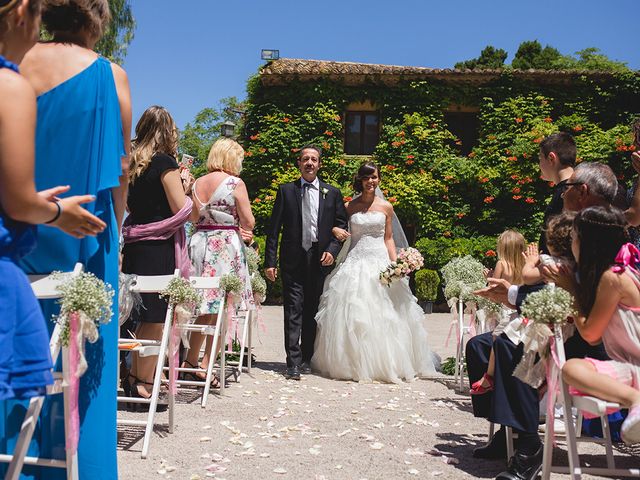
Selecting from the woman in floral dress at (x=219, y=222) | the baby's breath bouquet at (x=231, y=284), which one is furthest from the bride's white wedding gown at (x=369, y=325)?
the baby's breath bouquet at (x=231, y=284)

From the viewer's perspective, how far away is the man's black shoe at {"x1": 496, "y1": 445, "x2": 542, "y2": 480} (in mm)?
3627

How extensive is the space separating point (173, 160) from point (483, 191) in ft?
48.7

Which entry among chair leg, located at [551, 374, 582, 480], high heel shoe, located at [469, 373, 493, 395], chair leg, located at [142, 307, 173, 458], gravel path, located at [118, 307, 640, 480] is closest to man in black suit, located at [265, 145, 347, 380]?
gravel path, located at [118, 307, 640, 480]

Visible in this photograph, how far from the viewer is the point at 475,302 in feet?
22.3

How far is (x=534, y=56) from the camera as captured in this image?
47.2 meters

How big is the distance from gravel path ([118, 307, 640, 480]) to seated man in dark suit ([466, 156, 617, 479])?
32 cm

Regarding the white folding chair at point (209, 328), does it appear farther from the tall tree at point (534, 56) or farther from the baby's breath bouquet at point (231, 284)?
the tall tree at point (534, 56)

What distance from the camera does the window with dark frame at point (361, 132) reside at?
19672 mm

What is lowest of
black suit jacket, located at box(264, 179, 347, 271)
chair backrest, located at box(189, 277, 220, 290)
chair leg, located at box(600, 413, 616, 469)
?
chair leg, located at box(600, 413, 616, 469)

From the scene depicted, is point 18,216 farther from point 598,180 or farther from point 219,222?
point 219,222

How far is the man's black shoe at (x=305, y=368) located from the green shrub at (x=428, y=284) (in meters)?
9.71

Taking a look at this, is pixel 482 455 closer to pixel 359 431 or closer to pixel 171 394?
pixel 359 431

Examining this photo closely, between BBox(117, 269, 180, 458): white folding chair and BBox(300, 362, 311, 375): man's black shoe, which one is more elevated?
BBox(117, 269, 180, 458): white folding chair

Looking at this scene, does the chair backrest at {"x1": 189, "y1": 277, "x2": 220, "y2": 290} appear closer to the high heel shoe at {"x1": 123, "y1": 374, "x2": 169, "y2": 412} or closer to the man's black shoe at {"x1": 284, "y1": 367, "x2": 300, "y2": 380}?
the high heel shoe at {"x1": 123, "y1": 374, "x2": 169, "y2": 412}
